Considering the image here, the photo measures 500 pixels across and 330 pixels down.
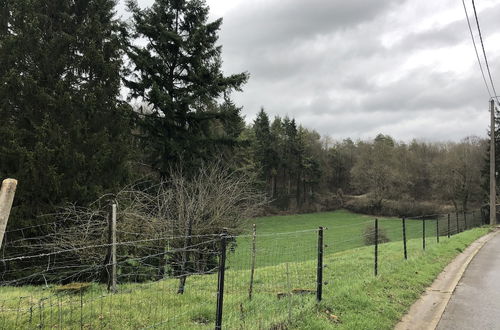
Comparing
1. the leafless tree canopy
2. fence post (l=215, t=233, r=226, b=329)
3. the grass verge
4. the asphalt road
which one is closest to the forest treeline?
the leafless tree canopy

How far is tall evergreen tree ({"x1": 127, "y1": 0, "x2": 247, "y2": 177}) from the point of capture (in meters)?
18.8

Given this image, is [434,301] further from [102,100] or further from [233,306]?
[102,100]

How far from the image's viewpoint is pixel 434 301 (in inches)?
295

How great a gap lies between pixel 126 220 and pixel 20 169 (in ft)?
13.4

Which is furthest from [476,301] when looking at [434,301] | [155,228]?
[155,228]

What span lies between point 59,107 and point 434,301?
12.3 meters

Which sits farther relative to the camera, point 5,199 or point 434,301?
point 434,301

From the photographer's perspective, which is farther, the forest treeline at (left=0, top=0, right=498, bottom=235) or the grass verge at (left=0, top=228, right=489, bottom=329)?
the forest treeline at (left=0, top=0, right=498, bottom=235)

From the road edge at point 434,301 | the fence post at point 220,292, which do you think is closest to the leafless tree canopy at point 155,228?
the fence post at point 220,292

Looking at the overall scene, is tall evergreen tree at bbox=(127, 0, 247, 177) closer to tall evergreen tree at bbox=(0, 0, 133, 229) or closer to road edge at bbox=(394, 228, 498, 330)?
tall evergreen tree at bbox=(0, 0, 133, 229)

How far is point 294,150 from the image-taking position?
69500 mm

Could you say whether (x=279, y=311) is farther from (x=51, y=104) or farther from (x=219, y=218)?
(x=51, y=104)

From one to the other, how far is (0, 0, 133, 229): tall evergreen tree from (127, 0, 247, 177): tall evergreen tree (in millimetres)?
3702

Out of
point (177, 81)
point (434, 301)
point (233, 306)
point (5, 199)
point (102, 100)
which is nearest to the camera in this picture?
point (5, 199)
